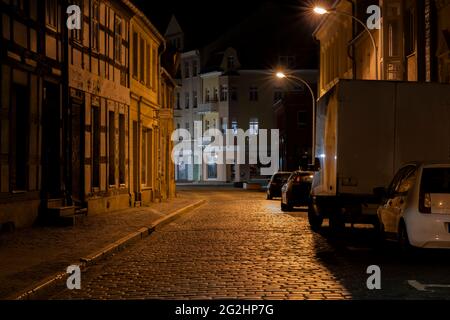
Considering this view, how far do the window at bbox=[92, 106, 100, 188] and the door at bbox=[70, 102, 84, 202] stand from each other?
146 cm

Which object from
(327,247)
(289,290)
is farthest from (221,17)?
(289,290)

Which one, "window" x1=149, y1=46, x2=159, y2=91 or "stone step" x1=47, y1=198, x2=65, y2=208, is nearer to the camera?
"stone step" x1=47, y1=198, x2=65, y2=208

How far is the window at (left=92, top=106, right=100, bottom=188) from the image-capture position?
2456 centimetres

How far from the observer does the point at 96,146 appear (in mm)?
24828

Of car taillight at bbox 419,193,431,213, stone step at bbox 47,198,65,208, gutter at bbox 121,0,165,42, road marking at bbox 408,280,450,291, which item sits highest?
gutter at bbox 121,0,165,42

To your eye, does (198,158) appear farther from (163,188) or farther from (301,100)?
(163,188)

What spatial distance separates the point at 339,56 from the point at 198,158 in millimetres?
38091

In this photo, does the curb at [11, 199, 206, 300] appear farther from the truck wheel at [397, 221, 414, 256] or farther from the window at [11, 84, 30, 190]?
the truck wheel at [397, 221, 414, 256]

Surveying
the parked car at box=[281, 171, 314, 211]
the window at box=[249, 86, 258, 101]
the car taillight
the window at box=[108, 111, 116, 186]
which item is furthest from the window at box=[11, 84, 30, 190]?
the window at box=[249, 86, 258, 101]

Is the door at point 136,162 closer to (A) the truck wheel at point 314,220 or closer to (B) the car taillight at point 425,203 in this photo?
(A) the truck wheel at point 314,220

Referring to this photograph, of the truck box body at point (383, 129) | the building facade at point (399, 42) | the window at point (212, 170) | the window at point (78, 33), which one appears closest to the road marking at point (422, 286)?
the truck box body at point (383, 129)

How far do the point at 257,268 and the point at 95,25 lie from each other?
47.2 ft

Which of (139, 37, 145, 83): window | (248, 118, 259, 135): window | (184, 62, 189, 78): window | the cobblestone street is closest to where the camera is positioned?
the cobblestone street
